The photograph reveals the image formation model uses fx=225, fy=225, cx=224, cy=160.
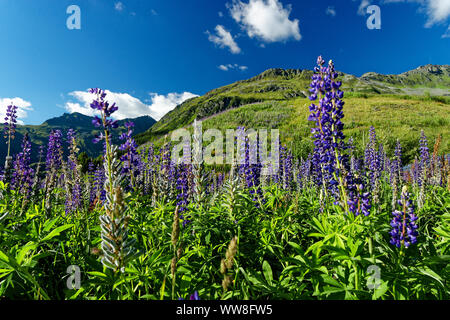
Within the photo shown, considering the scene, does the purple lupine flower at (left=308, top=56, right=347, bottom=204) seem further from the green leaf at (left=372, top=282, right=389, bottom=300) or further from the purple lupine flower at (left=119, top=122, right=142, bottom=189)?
the purple lupine flower at (left=119, top=122, right=142, bottom=189)

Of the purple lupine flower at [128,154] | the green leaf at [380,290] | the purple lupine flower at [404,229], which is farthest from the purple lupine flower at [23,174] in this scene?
the purple lupine flower at [404,229]

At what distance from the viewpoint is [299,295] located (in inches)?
75.0

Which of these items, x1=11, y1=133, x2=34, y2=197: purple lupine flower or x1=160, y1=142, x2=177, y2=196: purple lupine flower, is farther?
x1=11, y1=133, x2=34, y2=197: purple lupine flower

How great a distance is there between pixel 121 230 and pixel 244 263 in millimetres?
1834

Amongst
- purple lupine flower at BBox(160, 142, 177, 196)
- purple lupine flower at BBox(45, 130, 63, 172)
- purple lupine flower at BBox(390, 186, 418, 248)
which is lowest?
purple lupine flower at BBox(390, 186, 418, 248)

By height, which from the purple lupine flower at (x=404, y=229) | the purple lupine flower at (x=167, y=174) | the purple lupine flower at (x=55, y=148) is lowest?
the purple lupine flower at (x=404, y=229)

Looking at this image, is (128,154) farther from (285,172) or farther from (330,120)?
(285,172)

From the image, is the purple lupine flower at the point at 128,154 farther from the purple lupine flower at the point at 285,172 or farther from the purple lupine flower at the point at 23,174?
the purple lupine flower at the point at 285,172

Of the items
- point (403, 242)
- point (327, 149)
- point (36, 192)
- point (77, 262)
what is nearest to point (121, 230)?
point (77, 262)

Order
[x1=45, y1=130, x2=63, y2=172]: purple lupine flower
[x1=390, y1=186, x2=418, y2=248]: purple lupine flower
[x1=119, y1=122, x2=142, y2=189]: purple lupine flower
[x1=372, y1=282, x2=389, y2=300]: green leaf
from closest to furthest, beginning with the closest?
[x1=372, y1=282, x2=389, y2=300]: green leaf
[x1=390, y1=186, x2=418, y2=248]: purple lupine flower
[x1=119, y1=122, x2=142, y2=189]: purple lupine flower
[x1=45, y1=130, x2=63, y2=172]: purple lupine flower

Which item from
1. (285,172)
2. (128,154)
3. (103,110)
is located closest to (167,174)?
(128,154)

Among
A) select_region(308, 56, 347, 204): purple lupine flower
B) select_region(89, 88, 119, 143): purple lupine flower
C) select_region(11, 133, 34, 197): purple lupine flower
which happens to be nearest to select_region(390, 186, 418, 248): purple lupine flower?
select_region(308, 56, 347, 204): purple lupine flower

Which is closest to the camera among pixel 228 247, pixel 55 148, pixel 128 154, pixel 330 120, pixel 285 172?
pixel 228 247

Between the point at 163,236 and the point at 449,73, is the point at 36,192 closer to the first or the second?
the point at 163,236
